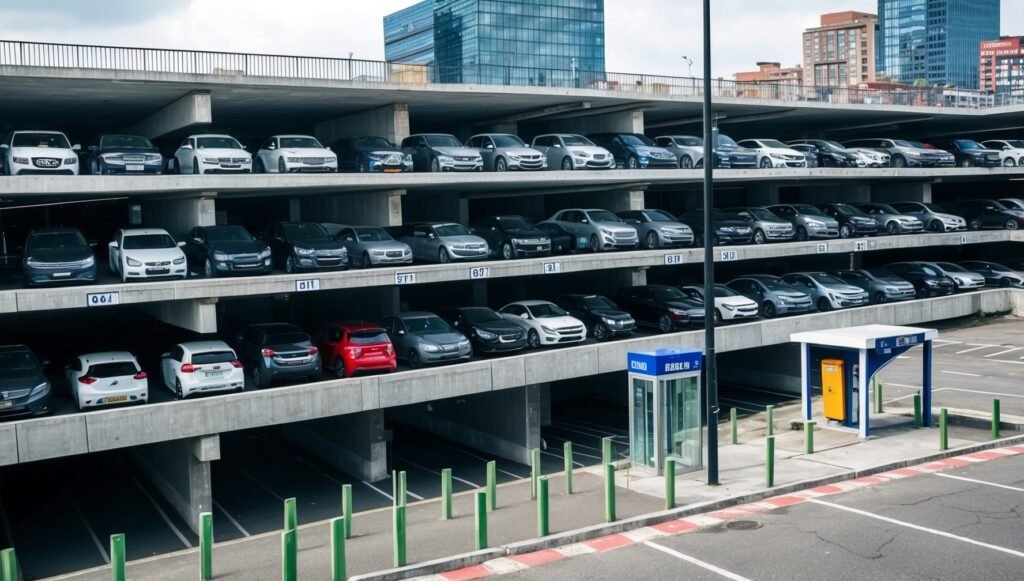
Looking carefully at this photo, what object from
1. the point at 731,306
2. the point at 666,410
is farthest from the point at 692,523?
the point at 731,306

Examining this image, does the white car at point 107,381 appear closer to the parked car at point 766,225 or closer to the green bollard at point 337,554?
the green bollard at point 337,554

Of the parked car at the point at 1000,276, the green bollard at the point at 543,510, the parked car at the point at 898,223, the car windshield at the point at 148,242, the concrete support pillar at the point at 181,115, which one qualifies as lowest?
the green bollard at the point at 543,510

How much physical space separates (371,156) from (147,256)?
7.80 meters

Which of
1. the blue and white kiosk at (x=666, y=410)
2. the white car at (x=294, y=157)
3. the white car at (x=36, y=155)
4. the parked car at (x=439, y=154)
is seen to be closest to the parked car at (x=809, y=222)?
the parked car at (x=439, y=154)

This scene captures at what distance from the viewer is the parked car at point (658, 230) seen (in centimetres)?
3353

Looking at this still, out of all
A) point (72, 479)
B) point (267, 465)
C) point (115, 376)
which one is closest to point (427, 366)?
point (267, 465)

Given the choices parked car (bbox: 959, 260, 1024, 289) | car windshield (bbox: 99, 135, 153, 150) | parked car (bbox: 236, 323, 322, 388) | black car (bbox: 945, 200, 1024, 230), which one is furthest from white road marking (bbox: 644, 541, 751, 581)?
black car (bbox: 945, 200, 1024, 230)

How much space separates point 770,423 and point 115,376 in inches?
570

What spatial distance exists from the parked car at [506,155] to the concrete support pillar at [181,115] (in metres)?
8.42

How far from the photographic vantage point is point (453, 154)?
30.9 m

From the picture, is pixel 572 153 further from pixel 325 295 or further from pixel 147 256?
pixel 147 256

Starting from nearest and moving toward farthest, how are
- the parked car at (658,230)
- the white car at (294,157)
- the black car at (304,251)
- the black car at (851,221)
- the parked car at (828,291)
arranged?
the black car at (304,251), the white car at (294,157), the parked car at (658,230), the parked car at (828,291), the black car at (851,221)

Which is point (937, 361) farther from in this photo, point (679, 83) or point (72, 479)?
point (72, 479)

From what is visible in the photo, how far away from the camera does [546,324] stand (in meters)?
27.8
